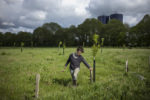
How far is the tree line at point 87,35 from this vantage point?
51.4 m

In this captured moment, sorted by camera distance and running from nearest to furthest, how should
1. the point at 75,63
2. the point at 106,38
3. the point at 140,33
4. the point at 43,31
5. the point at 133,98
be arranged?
1. the point at 133,98
2. the point at 75,63
3. the point at 140,33
4. the point at 106,38
5. the point at 43,31

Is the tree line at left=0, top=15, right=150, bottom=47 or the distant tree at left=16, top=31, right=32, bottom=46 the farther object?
the distant tree at left=16, top=31, right=32, bottom=46

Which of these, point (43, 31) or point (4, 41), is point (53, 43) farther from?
point (4, 41)

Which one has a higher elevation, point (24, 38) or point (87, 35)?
point (87, 35)

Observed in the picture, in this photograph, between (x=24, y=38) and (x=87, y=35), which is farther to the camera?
(x=24, y=38)

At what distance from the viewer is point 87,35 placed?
68562 millimetres

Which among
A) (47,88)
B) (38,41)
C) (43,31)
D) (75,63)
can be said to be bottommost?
(47,88)

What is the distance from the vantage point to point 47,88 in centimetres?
559

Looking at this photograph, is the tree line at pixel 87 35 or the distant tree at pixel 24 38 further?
the distant tree at pixel 24 38

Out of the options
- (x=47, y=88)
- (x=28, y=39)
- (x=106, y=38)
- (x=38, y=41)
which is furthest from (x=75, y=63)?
(x=28, y=39)

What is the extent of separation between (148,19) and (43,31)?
6538 centimetres

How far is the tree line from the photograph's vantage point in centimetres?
5138

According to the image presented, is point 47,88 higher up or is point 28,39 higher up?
point 28,39

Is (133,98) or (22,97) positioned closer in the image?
(133,98)
